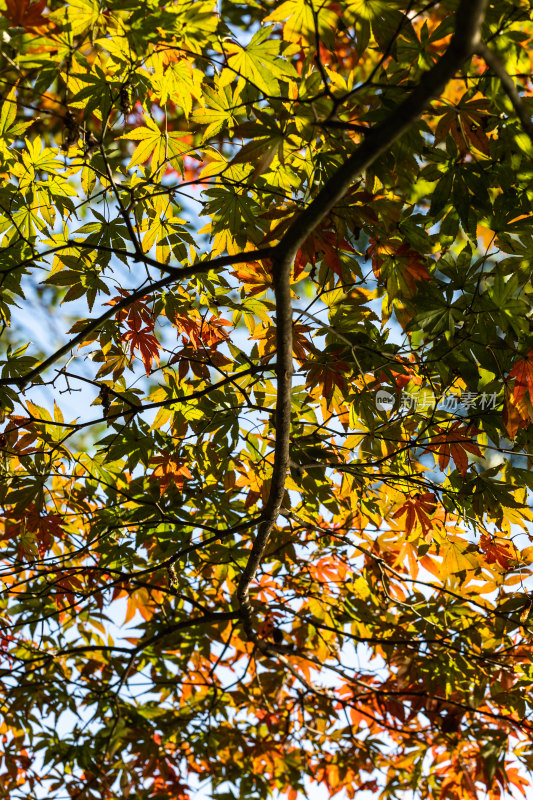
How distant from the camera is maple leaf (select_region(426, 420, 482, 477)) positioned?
1.53m

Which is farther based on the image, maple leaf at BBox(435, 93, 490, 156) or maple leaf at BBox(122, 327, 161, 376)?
maple leaf at BBox(122, 327, 161, 376)

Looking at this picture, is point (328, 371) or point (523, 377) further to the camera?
point (328, 371)

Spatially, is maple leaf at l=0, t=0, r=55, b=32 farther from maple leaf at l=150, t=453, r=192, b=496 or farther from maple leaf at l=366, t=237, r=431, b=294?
maple leaf at l=150, t=453, r=192, b=496

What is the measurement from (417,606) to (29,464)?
4.83ft

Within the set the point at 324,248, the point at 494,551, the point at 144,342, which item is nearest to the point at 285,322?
the point at 324,248

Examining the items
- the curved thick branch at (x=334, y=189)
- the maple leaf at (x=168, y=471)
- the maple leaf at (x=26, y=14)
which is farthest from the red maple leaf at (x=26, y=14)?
the maple leaf at (x=168, y=471)

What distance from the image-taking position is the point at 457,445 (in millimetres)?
1546

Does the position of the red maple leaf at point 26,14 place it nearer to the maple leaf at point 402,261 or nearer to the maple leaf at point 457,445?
the maple leaf at point 402,261

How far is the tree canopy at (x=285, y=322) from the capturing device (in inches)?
46.8

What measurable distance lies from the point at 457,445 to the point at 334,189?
864 mm

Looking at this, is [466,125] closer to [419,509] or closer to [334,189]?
[334,189]

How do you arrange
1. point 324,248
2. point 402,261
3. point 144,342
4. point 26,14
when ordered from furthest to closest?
point 144,342 → point 402,261 → point 324,248 → point 26,14

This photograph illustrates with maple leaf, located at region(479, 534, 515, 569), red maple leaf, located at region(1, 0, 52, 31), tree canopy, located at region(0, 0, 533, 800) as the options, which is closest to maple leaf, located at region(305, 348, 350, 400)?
tree canopy, located at region(0, 0, 533, 800)

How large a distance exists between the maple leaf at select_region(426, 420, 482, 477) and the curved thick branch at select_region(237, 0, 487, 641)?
432mm
